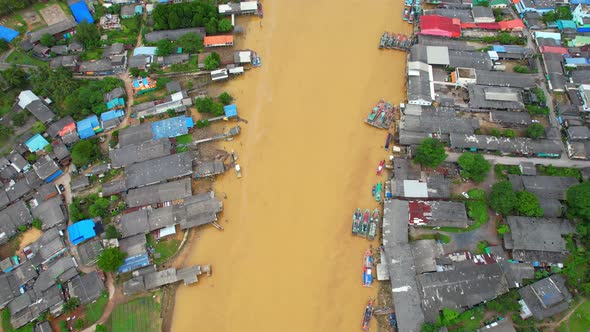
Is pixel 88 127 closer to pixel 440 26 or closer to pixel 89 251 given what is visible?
pixel 89 251

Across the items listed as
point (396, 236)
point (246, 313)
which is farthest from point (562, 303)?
point (246, 313)

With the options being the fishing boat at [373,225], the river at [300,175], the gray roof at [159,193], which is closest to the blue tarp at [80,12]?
the river at [300,175]

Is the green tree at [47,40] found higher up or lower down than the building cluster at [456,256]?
higher up

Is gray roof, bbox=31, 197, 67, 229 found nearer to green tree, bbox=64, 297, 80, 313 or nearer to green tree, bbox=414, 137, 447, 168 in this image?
green tree, bbox=64, 297, 80, 313

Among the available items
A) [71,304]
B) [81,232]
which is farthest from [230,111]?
[71,304]

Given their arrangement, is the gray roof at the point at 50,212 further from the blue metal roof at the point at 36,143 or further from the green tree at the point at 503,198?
the green tree at the point at 503,198

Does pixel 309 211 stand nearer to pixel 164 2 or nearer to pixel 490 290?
pixel 490 290
